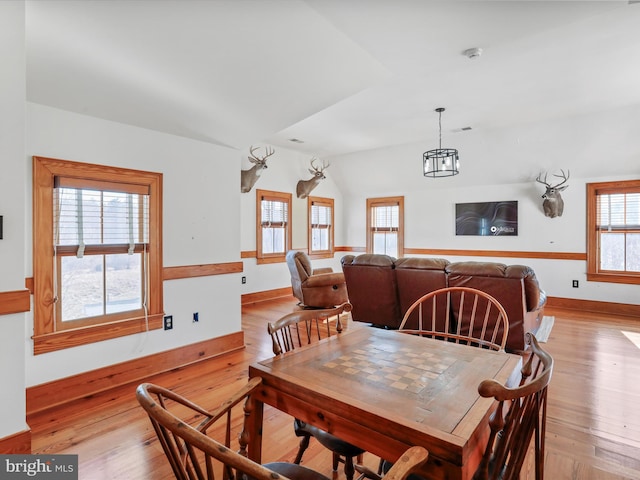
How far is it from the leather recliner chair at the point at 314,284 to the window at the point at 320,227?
2.28 meters

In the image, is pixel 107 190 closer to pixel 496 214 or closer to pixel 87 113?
pixel 87 113

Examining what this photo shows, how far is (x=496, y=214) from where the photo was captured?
266 inches

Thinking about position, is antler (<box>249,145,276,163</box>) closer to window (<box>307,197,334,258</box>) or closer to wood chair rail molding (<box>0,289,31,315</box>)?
window (<box>307,197,334,258</box>)

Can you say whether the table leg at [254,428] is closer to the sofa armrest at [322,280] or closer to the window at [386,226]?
the sofa armrest at [322,280]

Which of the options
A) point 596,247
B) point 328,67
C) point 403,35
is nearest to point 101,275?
point 328,67

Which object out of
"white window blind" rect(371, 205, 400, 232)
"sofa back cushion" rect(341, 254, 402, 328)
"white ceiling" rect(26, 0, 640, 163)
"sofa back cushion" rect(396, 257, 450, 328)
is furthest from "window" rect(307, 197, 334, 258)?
"white ceiling" rect(26, 0, 640, 163)

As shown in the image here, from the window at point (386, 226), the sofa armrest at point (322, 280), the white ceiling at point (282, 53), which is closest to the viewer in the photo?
the white ceiling at point (282, 53)

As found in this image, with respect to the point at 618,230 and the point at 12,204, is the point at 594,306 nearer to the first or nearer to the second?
the point at 618,230

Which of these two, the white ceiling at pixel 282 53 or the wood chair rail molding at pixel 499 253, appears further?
the wood chair rail molding at pixel 499 253

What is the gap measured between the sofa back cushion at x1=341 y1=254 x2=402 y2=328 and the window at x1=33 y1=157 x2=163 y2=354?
2.32m

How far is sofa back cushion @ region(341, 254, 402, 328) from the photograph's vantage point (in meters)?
4.24

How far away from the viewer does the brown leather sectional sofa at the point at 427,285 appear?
11.3 feet

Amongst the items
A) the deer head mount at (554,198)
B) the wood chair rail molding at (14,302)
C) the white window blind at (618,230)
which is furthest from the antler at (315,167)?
the wood chair rail molding at (14,302)

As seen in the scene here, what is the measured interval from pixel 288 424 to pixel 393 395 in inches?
59.4
